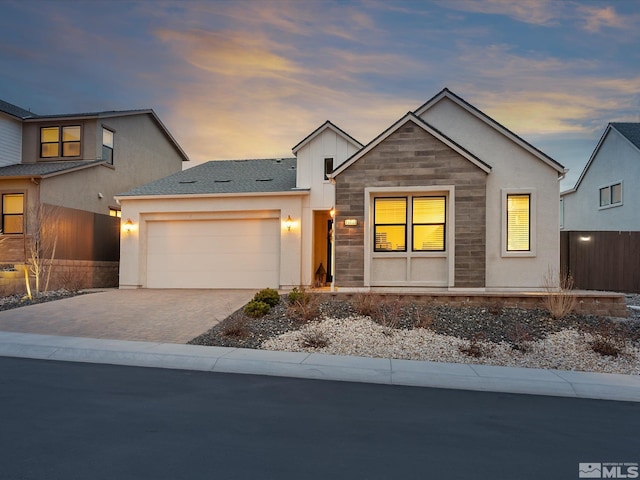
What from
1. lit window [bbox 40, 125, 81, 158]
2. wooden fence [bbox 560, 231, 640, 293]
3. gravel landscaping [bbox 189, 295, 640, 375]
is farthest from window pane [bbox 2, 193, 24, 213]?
wooden fence [bbox 560, 231, 640, 293]

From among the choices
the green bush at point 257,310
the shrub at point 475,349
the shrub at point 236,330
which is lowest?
the shrub at point 475,349

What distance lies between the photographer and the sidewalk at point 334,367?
306 inches

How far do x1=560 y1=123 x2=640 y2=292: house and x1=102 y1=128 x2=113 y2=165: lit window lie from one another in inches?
804

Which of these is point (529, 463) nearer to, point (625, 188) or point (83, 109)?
point (625, 188)

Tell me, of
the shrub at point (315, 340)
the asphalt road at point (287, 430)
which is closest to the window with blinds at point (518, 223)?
the shrub at point (315, 340)

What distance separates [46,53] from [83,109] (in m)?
6.51

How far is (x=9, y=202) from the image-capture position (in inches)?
778

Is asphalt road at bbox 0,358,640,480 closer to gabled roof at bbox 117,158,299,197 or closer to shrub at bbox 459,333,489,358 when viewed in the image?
shrub at bbox 459,333,489,358

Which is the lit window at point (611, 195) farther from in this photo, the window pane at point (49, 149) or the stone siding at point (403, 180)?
the window pane at point (49, 149)

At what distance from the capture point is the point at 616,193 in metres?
24.4

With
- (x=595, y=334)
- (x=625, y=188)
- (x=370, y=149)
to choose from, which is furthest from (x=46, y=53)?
(x=625, y=188)

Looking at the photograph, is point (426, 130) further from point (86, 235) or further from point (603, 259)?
point (86, 235)

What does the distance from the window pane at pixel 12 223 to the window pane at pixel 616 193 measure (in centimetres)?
2760

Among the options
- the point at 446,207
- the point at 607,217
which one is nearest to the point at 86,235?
the point at 446,207
